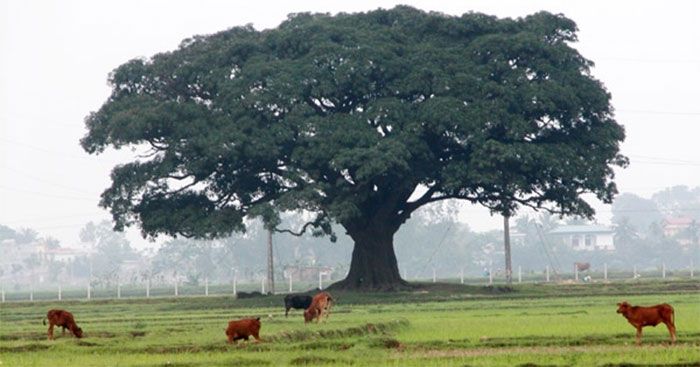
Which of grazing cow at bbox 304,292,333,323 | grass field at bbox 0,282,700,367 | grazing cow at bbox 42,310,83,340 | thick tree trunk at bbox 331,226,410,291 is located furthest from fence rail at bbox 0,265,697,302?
grazing cow at bbox 42,310,83,340

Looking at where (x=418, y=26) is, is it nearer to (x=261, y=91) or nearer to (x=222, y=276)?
(x=261, y=91)

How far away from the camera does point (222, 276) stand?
17762cm

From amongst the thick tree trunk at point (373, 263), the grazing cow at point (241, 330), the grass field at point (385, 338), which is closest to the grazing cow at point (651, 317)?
the grass field at point (385, 338)

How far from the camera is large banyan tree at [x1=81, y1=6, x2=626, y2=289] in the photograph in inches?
2539

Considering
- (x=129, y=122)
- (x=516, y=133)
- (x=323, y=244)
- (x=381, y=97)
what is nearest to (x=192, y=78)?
(x=129, y=122)

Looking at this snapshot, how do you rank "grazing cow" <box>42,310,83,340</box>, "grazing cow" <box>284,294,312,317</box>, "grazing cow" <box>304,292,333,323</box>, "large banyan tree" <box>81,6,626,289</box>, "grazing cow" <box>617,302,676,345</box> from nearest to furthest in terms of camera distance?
1. "grazing cow" <box>617,302,676,345</box>
2. "grazing cow" <box>42,310,83,340</box>
3. "grazing cow" <box>304,292,333,323</box>
4. "grazing cow" <box>284,294,312,317</box>
5. "large banyan tree" <box>81,6,626,289</box>

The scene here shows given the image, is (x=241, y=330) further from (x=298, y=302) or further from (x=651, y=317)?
(x=298, y=302)

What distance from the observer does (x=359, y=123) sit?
213ft

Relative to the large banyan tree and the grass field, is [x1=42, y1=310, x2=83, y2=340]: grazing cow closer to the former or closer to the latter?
the grass field

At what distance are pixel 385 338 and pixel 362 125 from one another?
108ft

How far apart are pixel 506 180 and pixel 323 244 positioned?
108 m

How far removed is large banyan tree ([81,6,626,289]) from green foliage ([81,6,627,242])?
0.09 meters

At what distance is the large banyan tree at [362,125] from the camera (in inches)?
2539

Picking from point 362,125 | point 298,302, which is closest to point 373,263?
point 362,125
